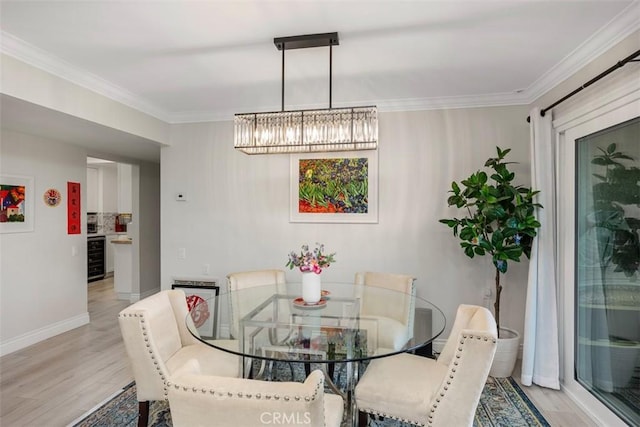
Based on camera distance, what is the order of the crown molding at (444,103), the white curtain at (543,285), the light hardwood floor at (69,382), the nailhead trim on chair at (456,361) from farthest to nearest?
the crown molding at (444,103)
the white curtain at (543,285)
the light hardwood floor at (69,382)
the nailhead trim on chair at (456,361)

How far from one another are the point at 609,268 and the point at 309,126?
88.6 inches

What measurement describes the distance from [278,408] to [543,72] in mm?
3223

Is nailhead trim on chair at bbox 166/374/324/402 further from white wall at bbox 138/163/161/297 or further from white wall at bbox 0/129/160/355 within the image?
white wall at bbox 138/163/161/297

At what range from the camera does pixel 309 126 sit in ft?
7.70

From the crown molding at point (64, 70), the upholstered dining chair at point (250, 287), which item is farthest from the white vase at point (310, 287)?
the crown molding at point (64, 70)

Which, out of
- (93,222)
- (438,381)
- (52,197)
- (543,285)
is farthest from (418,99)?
(93,222)

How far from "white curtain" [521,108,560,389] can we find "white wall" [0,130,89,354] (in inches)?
196

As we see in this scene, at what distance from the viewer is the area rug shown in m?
2.37

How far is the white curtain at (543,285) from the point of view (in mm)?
2803

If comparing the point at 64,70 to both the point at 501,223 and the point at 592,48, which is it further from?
the point at 592,48

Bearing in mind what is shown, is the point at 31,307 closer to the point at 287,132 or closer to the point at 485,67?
the point at 287,132

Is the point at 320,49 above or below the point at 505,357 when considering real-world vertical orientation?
above

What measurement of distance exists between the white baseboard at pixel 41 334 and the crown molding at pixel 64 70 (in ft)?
8.97

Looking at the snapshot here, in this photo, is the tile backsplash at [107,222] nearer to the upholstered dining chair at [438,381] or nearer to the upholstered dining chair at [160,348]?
the upholstered dining chair at [160,348]
